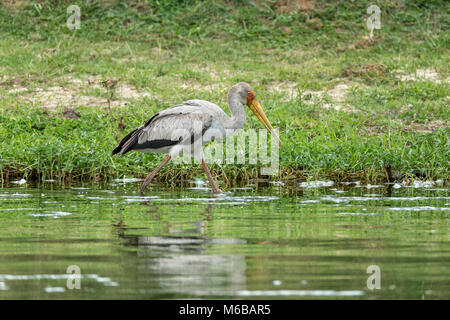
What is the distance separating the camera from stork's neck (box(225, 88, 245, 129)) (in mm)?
10609

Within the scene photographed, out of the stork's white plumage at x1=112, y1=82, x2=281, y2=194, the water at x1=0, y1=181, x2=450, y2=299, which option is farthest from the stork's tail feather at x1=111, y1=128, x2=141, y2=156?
the water at x1=0, y1=181, x2=450, y2=299

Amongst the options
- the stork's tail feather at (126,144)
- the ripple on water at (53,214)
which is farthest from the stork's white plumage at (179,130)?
the ripple on water at (53,214)

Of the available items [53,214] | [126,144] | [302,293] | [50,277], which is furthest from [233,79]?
[302,293]

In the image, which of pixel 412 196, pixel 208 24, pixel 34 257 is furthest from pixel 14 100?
pixel 34 257

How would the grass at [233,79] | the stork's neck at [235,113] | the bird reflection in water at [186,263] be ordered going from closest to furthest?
the bird reflection in water at [186,263], the stork's neck at [235,113], the grass at [233,79]

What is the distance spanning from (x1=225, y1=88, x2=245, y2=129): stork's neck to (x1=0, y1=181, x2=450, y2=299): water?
1.48 meters

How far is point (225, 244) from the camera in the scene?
602 cm

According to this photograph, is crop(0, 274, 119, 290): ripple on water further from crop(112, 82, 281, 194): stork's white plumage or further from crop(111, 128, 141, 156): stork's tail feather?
crop(111, 128, 141, 156): stork's tail feather

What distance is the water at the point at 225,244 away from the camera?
4.63 metres

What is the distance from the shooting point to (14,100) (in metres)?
14.3

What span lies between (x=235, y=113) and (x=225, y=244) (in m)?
4.88

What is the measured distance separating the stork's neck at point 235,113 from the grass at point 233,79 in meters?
0.70

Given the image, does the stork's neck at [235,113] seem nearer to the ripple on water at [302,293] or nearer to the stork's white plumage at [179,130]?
the stork's white plumage at [179,130]

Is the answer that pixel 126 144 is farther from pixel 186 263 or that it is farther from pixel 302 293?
pixel 302 293
